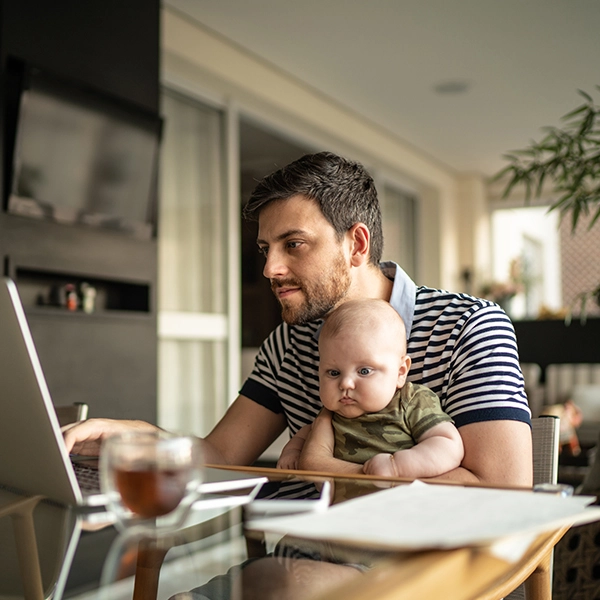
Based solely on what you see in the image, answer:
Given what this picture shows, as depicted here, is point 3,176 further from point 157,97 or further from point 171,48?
point 171,48

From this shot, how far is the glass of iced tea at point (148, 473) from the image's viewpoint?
66 centimetres

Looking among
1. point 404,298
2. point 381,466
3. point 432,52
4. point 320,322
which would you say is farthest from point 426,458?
point 432,52

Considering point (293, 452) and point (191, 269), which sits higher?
point (191, 269)

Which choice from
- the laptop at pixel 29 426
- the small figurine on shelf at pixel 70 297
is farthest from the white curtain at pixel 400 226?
A: the laptop at pixel 29 426

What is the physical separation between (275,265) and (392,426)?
0.45 meters

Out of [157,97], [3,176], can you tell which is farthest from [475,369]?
[157,97]

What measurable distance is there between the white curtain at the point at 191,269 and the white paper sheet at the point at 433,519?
3.61 meters

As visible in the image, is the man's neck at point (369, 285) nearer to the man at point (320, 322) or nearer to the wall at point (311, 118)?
the man at point (320, 322)

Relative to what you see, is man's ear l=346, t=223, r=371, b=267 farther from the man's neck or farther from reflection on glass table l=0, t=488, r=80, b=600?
reflection on glass table l=0, t=488, r=80, b=600

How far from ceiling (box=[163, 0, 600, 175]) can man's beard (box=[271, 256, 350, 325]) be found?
2942 mm

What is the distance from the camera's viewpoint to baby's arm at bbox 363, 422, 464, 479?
3.75ft

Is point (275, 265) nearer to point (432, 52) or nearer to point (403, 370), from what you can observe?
point (403, 370)

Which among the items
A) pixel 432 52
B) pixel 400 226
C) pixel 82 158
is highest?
pixel 432 52

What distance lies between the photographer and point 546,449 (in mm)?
1291
